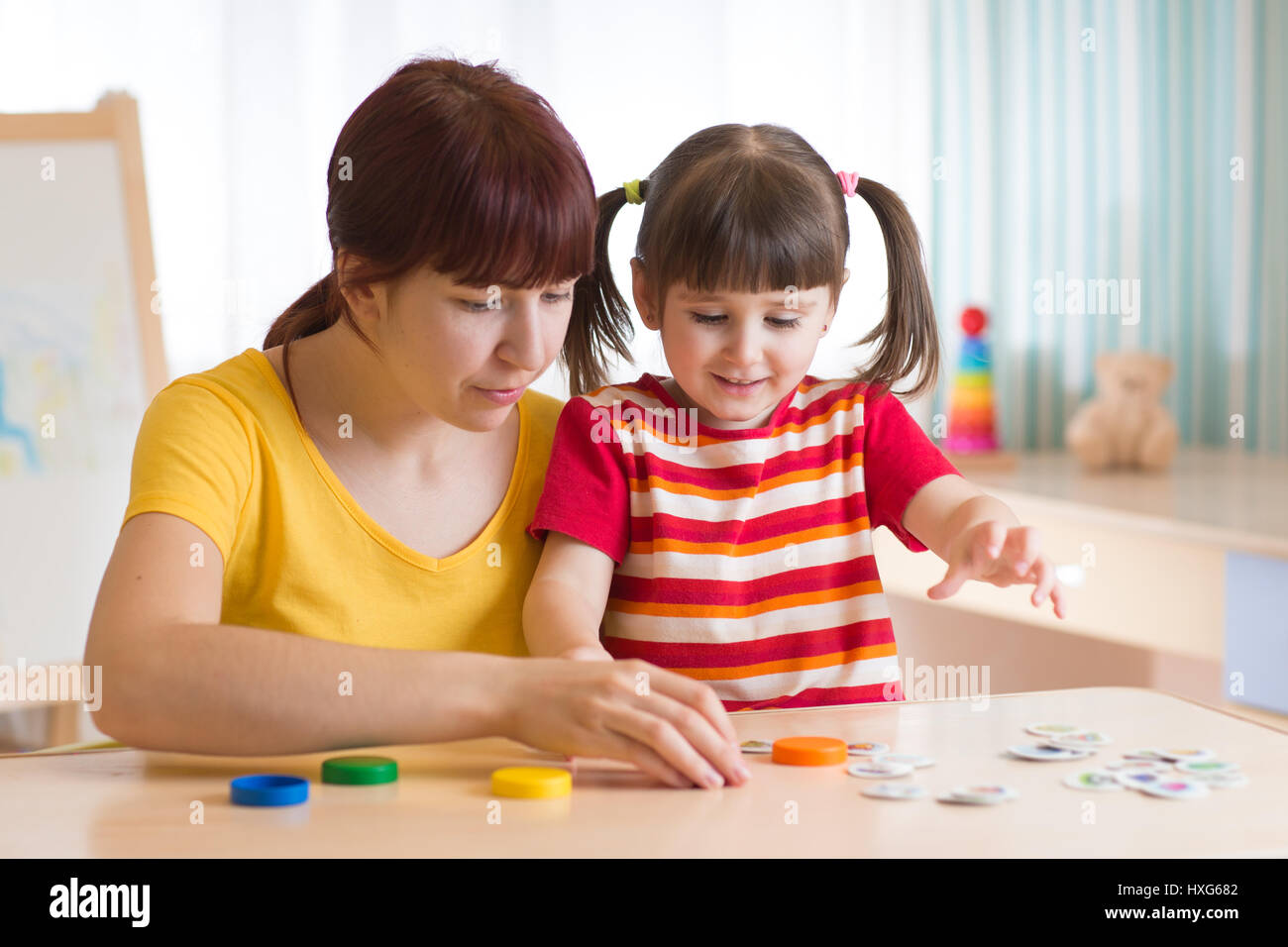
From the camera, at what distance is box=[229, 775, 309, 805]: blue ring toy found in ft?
2.35

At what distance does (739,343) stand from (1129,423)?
158 cm

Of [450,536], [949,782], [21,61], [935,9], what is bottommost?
[949,782]

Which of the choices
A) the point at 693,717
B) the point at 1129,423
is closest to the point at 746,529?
the point at 693,717

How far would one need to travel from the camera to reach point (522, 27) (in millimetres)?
2385

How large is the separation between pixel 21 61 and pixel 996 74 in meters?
1.75

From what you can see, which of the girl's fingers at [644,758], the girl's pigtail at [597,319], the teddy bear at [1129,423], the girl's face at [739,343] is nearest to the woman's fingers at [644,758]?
the girl's fingers at [644,758]

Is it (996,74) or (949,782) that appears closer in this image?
(949,782)

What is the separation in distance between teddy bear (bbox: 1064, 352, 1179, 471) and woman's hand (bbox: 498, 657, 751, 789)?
5.96ft

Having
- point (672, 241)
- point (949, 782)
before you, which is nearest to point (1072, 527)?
point (672, 241)

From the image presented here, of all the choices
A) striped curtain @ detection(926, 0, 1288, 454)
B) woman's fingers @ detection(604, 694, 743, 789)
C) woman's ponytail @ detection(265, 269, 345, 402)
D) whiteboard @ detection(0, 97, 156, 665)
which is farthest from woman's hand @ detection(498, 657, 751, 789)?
striped curtain @ detection(926, 0, 1288, 454)

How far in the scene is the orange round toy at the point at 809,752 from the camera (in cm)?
80

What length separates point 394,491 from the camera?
3.50 feet

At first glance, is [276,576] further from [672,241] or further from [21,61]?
[21,61]

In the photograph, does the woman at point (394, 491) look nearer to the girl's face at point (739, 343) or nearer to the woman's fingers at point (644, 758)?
the woman's fingers at point (644, 758)
